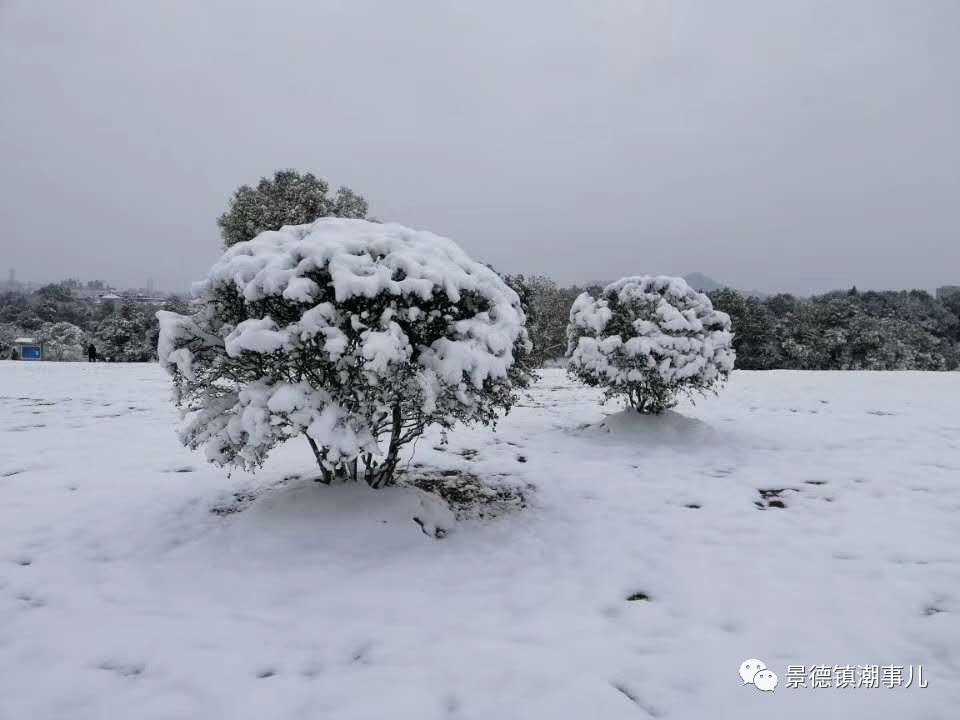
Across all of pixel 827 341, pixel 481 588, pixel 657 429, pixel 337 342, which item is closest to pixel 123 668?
pixel 481 588

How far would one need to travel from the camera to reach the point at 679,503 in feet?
18.5

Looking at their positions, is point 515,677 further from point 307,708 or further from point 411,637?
point 307,708

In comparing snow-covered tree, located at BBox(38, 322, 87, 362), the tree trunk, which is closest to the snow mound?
the tree trunk

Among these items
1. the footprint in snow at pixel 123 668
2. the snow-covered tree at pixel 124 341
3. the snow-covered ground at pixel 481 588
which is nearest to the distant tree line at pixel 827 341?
the snow-covered ground at pixel 481 588

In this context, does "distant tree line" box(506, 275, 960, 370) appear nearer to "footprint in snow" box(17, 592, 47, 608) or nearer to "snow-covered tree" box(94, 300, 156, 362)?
"footprint in snow" box(17, 592, 47, 608)

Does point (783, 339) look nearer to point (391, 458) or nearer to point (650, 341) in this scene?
point (650, 341)

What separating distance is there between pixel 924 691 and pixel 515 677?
214 centimetres

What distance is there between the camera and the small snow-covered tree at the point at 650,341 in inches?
318

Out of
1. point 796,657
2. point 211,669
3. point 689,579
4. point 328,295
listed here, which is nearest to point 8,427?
point 328,295

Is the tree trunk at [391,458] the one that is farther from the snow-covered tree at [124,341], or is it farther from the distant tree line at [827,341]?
the snow-covered tree at [124,341]

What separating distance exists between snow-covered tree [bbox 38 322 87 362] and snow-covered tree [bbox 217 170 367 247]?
70.2 ft

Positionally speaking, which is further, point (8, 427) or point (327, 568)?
point (8, 427)

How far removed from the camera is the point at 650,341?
7.99 meters

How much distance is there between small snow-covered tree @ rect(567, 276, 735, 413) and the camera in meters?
8.08
